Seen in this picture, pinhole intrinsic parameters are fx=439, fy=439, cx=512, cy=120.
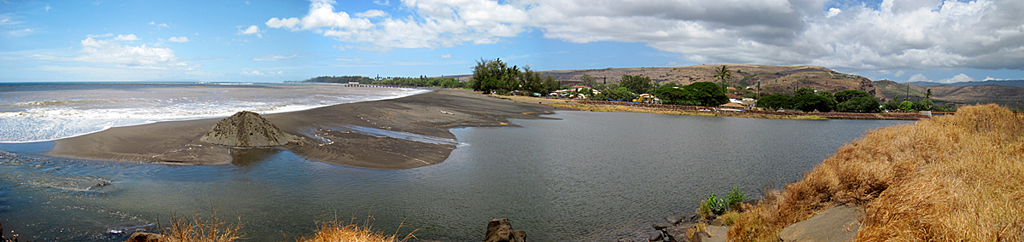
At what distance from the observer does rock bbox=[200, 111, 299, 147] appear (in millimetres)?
16594

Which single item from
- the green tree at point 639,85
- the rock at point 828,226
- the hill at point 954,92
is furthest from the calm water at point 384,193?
the hill at point 954,92

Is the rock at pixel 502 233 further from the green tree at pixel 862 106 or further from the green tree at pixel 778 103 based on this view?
the green tree at pixel 862 106

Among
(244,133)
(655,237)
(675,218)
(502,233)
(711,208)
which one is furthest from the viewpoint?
(244,133)

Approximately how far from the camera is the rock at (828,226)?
6227 millimetres

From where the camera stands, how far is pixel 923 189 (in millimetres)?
5523

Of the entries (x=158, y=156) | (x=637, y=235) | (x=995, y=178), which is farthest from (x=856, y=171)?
(x=158, y=156)

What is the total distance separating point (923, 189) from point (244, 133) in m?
19.2

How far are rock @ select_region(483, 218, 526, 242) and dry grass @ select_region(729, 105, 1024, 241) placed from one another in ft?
13.3

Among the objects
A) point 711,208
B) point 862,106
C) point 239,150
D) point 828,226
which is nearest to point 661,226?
point 711,208

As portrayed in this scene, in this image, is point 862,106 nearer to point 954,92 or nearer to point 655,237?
point 655,237

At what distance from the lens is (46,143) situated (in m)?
15.8

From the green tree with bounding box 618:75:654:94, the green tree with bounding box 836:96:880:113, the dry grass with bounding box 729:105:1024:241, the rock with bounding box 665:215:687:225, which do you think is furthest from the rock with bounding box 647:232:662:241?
the green tree with bounding box 618:75:654:94

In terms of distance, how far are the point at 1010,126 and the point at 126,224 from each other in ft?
80.0

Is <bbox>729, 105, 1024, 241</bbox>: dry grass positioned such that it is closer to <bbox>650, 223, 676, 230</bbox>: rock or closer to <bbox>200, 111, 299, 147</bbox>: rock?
<bbox>650, 223, 676, 230</bbox>: rock
